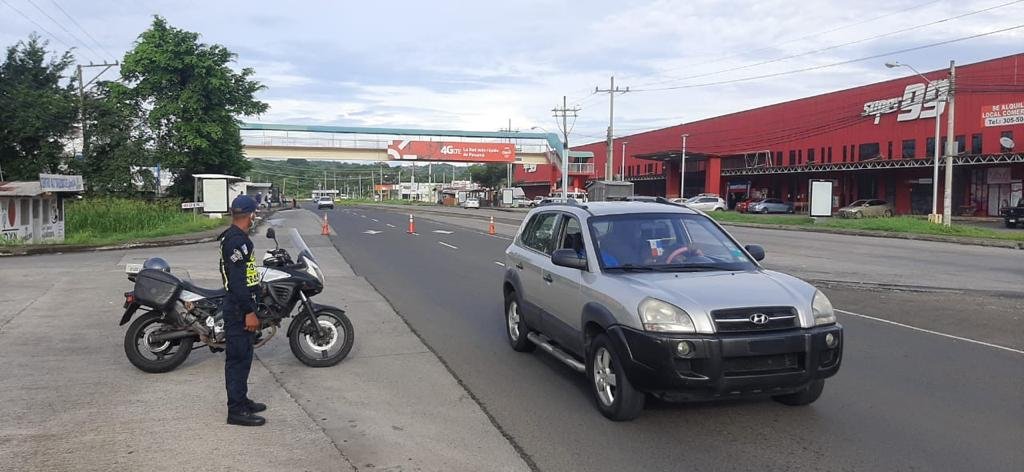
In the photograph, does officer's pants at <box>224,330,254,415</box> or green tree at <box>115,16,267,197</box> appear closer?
officer's pants at <box>224,330,254,415</box>

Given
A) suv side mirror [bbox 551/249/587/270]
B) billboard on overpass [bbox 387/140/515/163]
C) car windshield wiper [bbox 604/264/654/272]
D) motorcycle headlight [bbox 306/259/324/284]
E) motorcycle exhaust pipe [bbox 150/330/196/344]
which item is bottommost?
motorcycle exhaust pipe [bbox 150/330/196/344]

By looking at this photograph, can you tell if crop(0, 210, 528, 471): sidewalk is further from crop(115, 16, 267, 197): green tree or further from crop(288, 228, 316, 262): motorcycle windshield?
crop(115, 16, 267, 197): green tree

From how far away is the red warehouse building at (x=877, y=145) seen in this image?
43875mm

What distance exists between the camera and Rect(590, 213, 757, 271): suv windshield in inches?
254

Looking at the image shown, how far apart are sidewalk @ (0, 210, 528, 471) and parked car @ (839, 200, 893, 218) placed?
43.2 meters

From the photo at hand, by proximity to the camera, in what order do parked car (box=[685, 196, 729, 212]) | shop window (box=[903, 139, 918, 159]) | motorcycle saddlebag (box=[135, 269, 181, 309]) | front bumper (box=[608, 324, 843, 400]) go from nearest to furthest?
front bumper (box=[608, 324, 843, 400]) → motorcycle saddlebag (box=[135, 269, 181, 309]) → shop window (box=[903, 139, 918, 159]) → parked car (box=[685, 196, 729, 212])

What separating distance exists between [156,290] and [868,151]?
54.0 meters

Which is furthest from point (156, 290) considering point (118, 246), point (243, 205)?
point (118, 246)

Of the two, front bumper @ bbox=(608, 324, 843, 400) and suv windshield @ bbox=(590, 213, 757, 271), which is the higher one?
suv windshield @ bbox=(590, 213, 757, 271)

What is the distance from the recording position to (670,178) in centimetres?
7162

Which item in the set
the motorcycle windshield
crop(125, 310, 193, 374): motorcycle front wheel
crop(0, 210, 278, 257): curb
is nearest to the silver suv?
the motorcycle windshield

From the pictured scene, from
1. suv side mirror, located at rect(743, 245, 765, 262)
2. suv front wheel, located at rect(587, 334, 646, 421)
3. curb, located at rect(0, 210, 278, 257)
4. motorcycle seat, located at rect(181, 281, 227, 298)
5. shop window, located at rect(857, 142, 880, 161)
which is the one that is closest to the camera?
suv front wheel, located at rect(587, 334, 646, 421)

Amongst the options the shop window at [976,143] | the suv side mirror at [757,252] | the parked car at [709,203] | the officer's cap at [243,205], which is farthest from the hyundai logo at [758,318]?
the parked car at [709,203]

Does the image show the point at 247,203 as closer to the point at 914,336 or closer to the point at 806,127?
the point at 914,336
